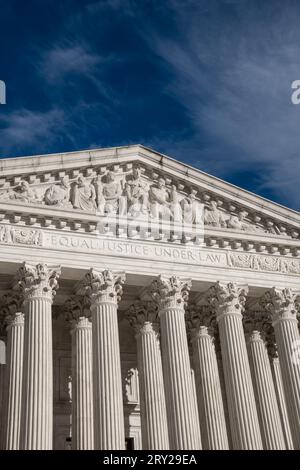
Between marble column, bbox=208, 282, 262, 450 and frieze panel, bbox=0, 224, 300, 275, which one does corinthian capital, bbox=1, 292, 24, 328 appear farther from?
marble column, bbox=208, 282, 262, 450

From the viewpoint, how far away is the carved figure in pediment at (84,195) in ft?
99.7

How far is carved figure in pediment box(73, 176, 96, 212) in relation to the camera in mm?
30391

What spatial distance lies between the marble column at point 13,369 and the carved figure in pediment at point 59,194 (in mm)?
4741

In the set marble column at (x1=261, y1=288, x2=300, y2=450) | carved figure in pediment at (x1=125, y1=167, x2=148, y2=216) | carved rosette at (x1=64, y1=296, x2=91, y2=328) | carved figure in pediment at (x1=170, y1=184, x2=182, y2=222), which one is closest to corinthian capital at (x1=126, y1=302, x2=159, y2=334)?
carved rosette at (x1=64, y1=296, x2=91, y2=328)

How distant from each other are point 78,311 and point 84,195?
571 cm

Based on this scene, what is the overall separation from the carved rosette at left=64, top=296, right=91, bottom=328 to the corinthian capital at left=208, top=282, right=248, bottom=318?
6.24 metres

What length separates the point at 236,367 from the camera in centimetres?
2977

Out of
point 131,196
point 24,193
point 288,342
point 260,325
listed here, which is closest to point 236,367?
point 288,342

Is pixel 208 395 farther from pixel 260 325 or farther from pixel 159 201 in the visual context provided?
pixel 159 201

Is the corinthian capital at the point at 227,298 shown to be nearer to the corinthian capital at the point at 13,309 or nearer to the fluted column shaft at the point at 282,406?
the fluted column shaft at the point at 282,406

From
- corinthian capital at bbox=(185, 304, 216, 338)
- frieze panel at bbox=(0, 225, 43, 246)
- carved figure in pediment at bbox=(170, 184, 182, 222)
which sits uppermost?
carved figure in pediment at bbox=(170, 184, 182, 222)

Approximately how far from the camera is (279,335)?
3222cm

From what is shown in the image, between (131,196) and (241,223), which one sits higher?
(131,196)

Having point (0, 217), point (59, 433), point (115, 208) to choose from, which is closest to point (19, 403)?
point (59, 433)
